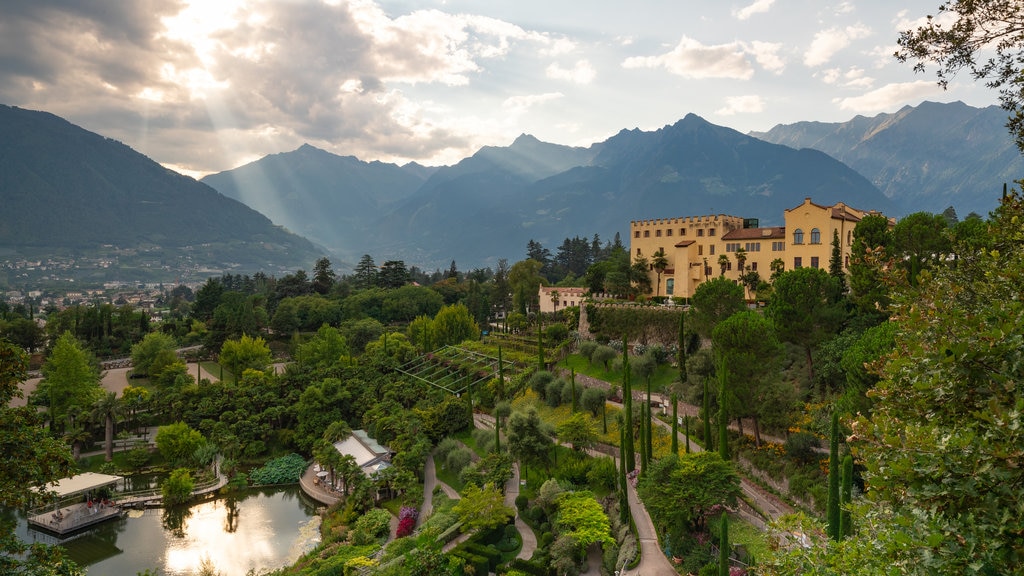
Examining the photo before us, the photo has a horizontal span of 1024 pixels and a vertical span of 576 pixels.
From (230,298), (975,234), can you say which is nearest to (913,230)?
(975,234)

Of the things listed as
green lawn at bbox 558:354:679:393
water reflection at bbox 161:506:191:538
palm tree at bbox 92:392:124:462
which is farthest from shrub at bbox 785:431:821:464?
palm tree at bbox 92:392:124:462

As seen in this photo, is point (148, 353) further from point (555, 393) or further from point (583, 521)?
point (583, 521)

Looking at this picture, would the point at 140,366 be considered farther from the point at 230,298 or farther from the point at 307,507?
the point at 307,507

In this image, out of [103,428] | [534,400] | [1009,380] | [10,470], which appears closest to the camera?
[1009,380]

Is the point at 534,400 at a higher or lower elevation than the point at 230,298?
lower

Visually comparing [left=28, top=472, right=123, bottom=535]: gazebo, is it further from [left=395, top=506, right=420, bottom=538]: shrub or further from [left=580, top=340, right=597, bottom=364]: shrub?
[left=580, top=340, right=597, bottom=364]: shrub

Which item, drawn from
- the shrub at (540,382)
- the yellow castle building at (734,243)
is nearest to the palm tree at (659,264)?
the yellow castle building at (734,243)

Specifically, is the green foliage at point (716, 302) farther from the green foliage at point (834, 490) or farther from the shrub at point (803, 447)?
the green foliage at point (834, 490)

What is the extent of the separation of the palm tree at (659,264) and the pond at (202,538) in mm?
34392

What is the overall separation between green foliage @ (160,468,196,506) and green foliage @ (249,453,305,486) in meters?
4.01

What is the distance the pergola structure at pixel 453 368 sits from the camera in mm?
43219

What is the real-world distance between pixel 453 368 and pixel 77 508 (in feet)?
87.4

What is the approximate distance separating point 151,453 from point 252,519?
14.4 m

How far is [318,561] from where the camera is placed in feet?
76.0
